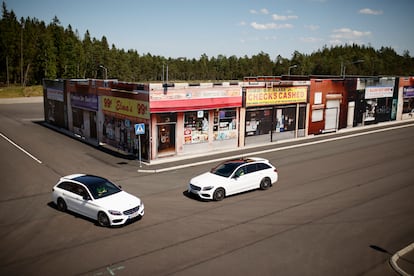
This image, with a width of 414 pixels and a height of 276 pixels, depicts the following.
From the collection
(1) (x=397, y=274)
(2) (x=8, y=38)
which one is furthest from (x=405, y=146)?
(2) (x=8, y=38)

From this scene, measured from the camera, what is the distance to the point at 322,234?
13906 mm

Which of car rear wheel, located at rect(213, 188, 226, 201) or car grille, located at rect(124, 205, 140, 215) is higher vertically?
car grille, located at rect(124, 205, 140, 215)

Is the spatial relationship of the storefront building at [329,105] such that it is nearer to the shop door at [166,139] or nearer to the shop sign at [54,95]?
the shop door at [166,139]

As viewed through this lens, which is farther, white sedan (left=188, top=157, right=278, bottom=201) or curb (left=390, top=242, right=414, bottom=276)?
white sedan (left=188, top=157, right=278, bottom=201)

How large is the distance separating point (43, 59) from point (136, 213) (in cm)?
9148

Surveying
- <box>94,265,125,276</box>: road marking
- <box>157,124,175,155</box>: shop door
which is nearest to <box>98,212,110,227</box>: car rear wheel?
<box>94,265,125,276</box>: road marking

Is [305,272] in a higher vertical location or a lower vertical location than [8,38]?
lower

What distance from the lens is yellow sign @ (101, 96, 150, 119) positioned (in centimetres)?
2556

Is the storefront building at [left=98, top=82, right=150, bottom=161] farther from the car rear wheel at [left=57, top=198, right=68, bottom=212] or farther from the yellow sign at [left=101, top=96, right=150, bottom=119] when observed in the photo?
the car rear wheel at [left=57, top=198, right=68, bottom=212]

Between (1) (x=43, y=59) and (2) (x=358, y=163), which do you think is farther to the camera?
(1) (x=43, y=59)

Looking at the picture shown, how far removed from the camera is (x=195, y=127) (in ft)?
91.2

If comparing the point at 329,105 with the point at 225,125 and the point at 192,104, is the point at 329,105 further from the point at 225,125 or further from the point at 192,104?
the point at 192,104

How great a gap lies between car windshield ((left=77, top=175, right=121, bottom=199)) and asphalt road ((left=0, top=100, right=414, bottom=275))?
49.1 inches

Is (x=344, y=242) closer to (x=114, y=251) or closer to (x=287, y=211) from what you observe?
(x=287, y=211)
